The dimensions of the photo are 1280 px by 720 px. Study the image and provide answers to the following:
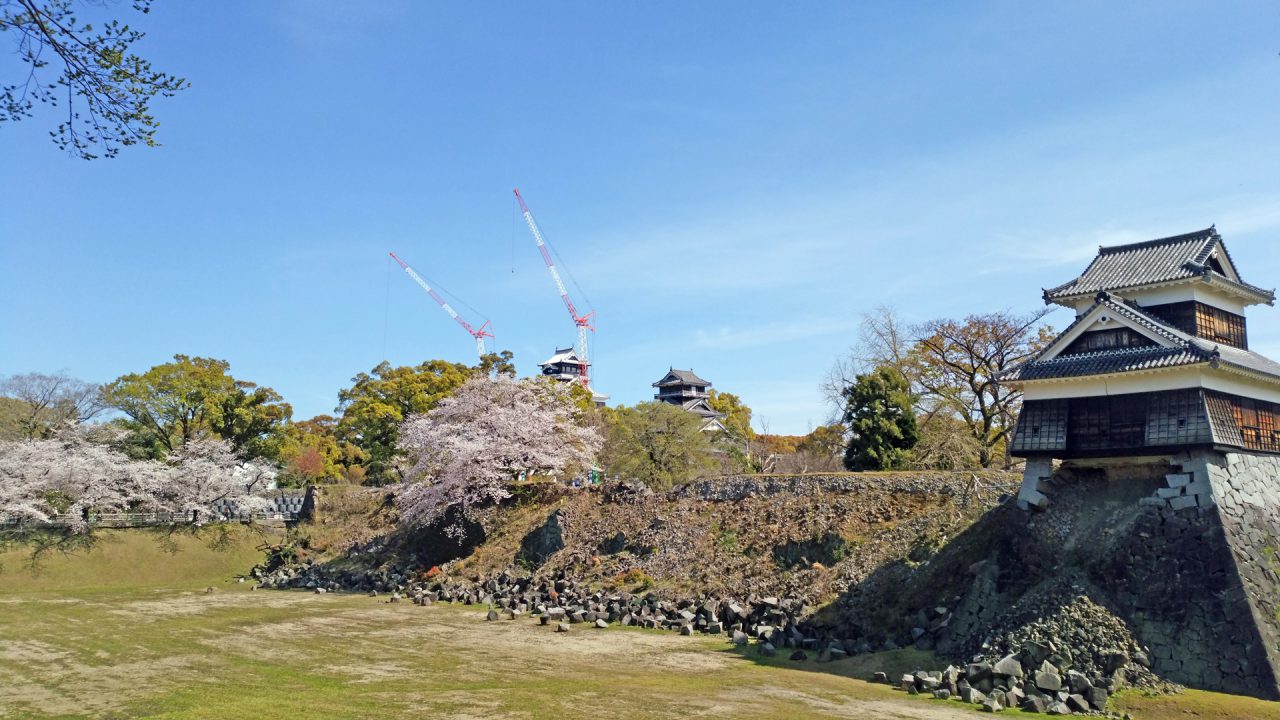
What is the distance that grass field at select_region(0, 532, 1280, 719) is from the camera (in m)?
17.6

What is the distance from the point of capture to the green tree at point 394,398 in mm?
57375

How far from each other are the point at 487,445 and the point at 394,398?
17.4 metres

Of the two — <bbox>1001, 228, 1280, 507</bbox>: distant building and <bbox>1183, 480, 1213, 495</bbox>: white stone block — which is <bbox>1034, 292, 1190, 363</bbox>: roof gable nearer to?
<bbox>1001, 228, 1280, 507</bbox>: distant building

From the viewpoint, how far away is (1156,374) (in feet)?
75.7

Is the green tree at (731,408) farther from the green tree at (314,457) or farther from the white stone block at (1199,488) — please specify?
the white stone block at (1199,488)

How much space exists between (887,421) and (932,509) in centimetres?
732

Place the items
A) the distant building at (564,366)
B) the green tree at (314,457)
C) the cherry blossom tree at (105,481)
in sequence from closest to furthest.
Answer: the cherry blossom tree at (105,481), the green tree at (314,457), the distant building at (564,366)

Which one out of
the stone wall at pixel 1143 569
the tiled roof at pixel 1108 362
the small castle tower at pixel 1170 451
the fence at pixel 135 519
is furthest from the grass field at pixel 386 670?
the fence at pixel 135 519

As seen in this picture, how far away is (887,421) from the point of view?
37.4 m

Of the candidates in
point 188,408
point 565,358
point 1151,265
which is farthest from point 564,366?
point 1151,265

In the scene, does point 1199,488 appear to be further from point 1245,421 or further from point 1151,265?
point 1151,265

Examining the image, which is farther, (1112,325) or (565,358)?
(565,358)

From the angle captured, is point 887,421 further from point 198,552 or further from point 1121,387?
point 198,552

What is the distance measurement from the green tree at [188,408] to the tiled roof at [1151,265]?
49.3m
